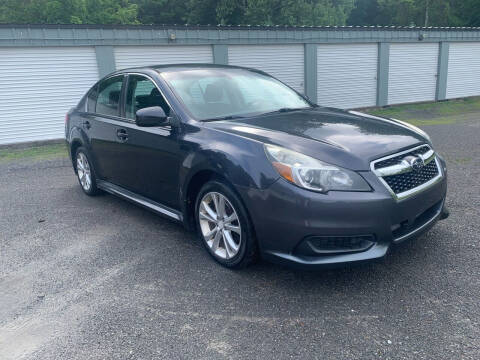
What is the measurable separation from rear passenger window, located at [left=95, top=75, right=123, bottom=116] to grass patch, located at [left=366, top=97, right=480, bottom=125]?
1042cm

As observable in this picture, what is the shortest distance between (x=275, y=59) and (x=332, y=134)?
42.3 ft

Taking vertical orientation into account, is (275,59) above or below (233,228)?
above

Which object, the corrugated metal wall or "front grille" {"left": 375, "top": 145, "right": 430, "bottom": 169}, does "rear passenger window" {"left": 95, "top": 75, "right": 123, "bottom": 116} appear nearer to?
"front grille" {"left": 375, "top": 145, "right": 430, "bottom": 169}

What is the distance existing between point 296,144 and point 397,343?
147cm

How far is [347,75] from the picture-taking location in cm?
1706

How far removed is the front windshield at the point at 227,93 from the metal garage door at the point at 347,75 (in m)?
12.4

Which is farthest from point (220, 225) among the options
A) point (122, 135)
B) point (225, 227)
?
point (122, 135)

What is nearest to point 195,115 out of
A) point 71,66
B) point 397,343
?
point 397,343

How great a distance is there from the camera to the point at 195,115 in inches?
152

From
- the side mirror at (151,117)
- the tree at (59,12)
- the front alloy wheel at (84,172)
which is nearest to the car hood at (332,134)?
the side mirror at (151,117)

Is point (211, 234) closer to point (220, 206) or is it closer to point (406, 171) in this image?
point (220, 206)

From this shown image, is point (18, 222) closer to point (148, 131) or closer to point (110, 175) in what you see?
point (110, 175)

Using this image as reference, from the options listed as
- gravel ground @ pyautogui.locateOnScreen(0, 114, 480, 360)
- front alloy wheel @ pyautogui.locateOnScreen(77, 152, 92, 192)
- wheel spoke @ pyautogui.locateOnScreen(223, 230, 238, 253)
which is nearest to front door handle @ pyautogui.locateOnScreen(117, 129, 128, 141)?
gravel ground @ pyautogui.locateOnScreen(0, 114, 480, 360)

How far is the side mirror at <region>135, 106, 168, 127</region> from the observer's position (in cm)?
377
